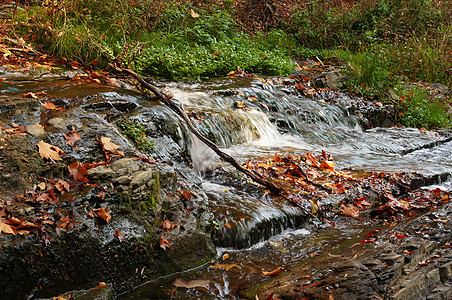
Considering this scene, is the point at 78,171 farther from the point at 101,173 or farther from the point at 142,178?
the point at 142,178

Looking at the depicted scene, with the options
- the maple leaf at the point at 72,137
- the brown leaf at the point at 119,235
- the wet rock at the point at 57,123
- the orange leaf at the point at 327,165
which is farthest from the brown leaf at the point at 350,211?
the wet rock at the point at 57,123

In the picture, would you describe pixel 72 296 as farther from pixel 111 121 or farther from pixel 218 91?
pixel 218 91

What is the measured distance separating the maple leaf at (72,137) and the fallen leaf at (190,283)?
1428 mm

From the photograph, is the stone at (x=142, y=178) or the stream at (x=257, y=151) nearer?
the stone at (x=142, y=178)

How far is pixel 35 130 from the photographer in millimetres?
3092

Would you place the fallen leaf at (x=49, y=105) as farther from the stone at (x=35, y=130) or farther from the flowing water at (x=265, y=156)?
the flowing water at (x=265, y=156)

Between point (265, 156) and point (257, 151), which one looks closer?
point (265, 156)

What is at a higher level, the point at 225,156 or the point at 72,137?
the point at 72,137

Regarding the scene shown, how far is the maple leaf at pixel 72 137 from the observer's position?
3156 mm

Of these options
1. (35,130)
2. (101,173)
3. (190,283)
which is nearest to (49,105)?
(35,130)

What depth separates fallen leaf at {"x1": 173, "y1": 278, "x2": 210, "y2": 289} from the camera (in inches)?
106

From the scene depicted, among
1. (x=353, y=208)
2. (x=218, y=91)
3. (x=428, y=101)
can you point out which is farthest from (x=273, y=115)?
(x=428, y=101)

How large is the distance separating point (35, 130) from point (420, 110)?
8.89 m

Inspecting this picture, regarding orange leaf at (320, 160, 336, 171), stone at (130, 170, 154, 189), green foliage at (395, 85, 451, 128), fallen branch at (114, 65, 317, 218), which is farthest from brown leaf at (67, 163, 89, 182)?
green foliage at (395, 85, 451, 128)
